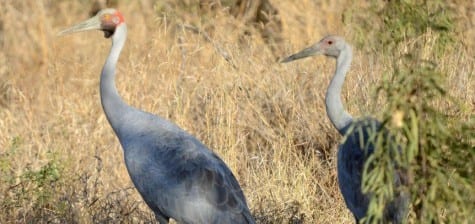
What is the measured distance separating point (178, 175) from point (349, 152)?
0.95 metres

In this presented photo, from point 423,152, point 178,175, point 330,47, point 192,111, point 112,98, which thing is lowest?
point 192,111

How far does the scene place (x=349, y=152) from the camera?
5.99 meters

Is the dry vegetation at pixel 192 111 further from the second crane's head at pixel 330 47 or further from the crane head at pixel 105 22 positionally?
the crane head at pixel 105 22

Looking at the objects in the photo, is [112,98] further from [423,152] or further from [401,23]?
[423,152]

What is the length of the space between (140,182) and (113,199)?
1127 mm

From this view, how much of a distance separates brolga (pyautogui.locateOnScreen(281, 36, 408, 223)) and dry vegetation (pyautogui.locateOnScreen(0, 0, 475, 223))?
269mm

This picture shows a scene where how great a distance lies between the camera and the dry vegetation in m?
7.13

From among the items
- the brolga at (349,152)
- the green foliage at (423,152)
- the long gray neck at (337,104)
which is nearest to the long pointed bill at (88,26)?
the brolga at (349,152)

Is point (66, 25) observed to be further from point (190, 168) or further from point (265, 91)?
point (190, 168)

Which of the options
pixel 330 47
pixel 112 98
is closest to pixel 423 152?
pixel 330 47

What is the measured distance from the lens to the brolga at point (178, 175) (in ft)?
19.8

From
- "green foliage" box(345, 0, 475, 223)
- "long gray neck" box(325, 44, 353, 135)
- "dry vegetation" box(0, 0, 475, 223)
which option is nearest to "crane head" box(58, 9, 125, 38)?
"dry vegetation" box(0, 0, 475, 223)

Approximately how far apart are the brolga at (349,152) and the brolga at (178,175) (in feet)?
1.84

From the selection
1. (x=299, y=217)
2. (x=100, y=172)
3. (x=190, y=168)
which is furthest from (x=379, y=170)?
(x=100, y=172)
